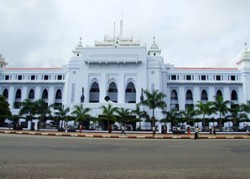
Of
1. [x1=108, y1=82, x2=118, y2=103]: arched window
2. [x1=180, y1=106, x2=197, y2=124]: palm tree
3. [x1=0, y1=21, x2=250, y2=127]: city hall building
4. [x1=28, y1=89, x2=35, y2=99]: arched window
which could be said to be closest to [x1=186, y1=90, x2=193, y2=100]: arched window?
[x1=0, y1=21, x2=250, y2=127]: city hall building

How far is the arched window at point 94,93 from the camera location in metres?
53.0

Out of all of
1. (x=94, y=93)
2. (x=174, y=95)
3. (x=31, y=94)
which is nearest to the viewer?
(x=94, y=93)

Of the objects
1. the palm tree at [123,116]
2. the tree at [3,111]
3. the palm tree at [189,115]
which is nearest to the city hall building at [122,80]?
the palm tree at [189,115]

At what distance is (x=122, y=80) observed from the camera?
51219mm

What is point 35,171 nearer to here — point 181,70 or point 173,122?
point 173,122

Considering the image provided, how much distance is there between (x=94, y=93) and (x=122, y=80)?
6755 millimetres

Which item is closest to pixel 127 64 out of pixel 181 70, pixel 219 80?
pixel 181 70

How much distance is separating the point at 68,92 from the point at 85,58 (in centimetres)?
756

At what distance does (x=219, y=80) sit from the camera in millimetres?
54406

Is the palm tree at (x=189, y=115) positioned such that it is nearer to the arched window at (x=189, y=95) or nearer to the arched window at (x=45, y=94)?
the arched window at (x=189, y=95)

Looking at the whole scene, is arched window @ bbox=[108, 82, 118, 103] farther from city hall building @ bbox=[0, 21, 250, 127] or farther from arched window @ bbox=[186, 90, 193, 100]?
arched window @ bbox=[186, 90, 193, 100]

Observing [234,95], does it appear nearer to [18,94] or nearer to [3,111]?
[3,111]

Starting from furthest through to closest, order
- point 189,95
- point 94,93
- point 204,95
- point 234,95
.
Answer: point 189,95
point 204,95
point 234,95
point 94,93

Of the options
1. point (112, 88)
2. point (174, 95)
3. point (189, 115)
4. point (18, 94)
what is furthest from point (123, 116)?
point (18, 94)
